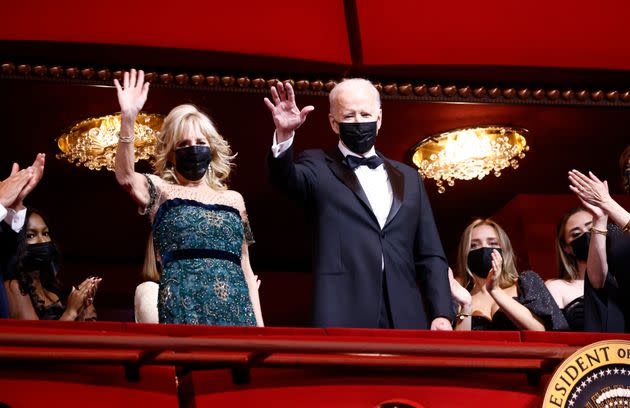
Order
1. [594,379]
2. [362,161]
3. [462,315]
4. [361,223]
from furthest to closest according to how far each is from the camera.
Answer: [462,315] → [362,161] → [361,223] → [594,379]

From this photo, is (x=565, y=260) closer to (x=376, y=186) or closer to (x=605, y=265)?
(x=605, y=265)

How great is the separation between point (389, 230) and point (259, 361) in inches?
32.0

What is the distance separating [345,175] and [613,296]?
81 centimetres

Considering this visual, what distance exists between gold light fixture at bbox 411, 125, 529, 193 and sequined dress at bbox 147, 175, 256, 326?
2.46 metres

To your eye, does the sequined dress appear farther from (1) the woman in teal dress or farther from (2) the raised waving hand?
(2) the raised waving hand

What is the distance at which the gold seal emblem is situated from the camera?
230 centimetres

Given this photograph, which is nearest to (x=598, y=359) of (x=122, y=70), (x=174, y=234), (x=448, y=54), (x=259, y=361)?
(x=259, y=361)

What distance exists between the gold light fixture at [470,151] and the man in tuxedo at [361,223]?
2.40 meters

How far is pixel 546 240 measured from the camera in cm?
591

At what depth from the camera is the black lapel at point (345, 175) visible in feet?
9.90

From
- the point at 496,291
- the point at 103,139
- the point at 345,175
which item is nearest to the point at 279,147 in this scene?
the point at 345,175

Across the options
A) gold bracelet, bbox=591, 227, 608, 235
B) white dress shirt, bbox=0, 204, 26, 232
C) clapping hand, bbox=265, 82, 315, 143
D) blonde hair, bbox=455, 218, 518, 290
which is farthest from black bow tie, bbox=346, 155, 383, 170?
blonde hair, bbox=455, 218, 518, 290

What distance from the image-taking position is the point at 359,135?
3.08 m

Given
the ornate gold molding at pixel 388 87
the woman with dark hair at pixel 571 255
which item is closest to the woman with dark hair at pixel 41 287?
the ornate gold molding at pixel 388 87
